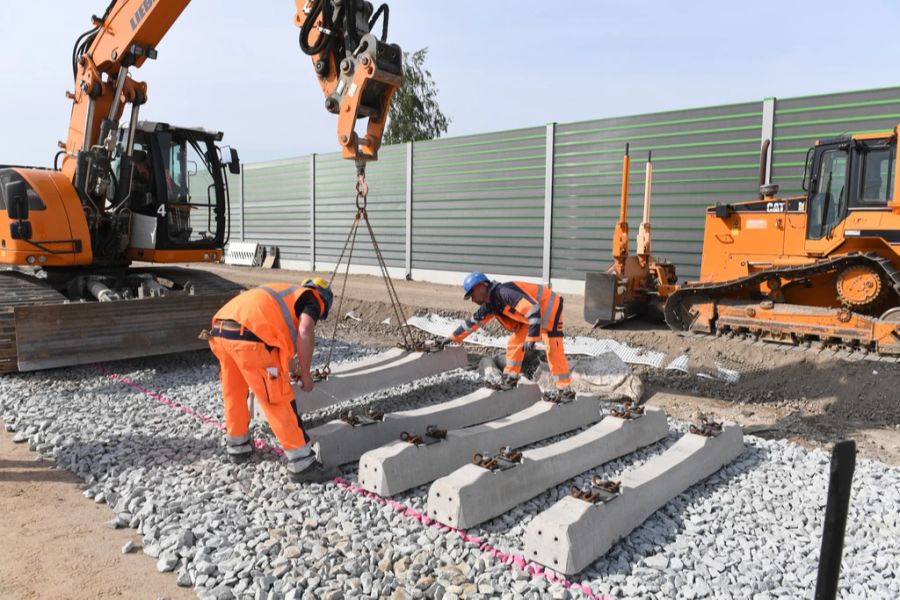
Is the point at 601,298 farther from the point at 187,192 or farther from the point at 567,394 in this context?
the point at 187,192

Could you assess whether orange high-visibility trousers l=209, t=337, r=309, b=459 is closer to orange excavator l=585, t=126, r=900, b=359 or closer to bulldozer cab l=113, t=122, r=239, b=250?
bulldozer cab l=113, t=122, r=239, b=250

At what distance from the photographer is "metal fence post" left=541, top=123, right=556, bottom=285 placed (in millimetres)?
13852

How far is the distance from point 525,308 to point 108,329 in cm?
446

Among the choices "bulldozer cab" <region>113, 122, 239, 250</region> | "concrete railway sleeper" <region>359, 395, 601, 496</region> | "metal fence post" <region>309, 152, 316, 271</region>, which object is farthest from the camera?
"metal fence post" <region>309, 152, 316, 271</region>

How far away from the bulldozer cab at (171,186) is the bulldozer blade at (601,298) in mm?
5506

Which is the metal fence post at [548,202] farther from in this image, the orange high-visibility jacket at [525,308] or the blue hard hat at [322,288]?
the blue hard hat at [322,288]

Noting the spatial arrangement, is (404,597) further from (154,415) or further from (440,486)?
(154,415)

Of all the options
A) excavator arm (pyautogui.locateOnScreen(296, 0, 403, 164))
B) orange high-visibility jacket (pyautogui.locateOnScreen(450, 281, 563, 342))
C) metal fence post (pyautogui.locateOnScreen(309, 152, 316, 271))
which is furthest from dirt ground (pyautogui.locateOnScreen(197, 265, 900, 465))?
metal fence post (pyautogui.locateOnScreen(309, 152, 316, 271))

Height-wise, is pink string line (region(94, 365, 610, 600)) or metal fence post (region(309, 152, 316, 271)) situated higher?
metal fence post (region(309, 152, 316, 271))

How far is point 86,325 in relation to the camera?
6578 millimetres

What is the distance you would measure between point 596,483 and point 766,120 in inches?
377

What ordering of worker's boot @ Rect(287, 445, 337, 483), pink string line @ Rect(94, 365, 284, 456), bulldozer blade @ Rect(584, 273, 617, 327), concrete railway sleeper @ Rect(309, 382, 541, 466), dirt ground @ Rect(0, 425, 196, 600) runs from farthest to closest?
1. bulldozer blade @ Rect(584, 273, 617, 327)
2. pink string line @ Rect(94, 365, 284, 456)
3. concrete railway sleeper @ Rect(309, 382, 541, 466)
4. worker's boot @ Rect(287, 445, 337, 483)
5. dirt ground @ Rect(0, 425, 196, 600)

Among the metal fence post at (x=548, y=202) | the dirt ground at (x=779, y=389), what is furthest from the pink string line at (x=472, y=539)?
the metal fence post at (x=548, y=202)

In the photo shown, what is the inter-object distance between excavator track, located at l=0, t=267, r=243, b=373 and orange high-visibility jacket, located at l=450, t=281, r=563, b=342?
125 inches
